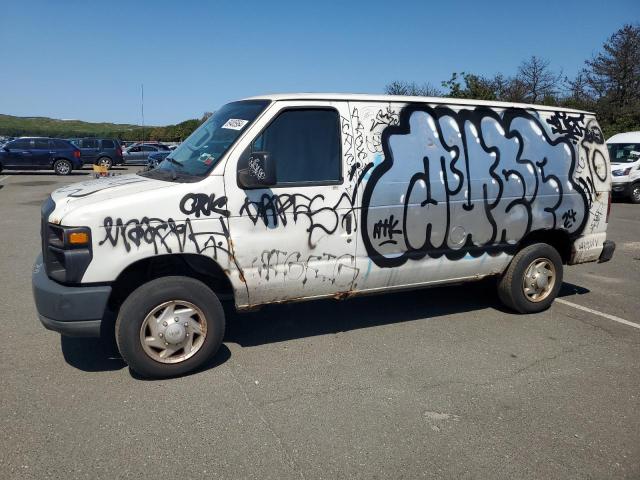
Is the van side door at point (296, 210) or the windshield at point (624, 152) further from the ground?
the windshield at point (624, 152)

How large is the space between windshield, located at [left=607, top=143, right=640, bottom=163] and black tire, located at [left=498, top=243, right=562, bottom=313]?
14262 mm

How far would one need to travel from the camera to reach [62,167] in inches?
966

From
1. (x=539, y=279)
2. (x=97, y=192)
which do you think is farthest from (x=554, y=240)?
(x=97, y=192)

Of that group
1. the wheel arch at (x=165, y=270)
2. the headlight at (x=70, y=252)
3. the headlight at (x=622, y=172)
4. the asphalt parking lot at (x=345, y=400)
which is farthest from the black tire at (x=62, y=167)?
the headlight at (x=70, y=252)

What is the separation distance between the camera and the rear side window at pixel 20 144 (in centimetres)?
2369

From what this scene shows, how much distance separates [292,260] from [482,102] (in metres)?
2.56

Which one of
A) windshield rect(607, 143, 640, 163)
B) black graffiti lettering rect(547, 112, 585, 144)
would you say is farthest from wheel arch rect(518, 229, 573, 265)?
windshield rect(607, 143, 640, 163)

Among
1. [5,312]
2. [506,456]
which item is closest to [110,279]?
[5,312]

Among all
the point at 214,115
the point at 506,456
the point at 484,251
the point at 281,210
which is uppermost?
the point at 214,115

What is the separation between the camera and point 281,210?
4270mm

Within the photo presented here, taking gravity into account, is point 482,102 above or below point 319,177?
above

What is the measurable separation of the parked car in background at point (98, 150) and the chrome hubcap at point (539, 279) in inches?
1081

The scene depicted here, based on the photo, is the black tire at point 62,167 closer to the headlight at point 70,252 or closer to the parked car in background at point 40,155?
the parked car in background at point 40,155

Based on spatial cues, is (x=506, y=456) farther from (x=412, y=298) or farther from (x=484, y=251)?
(x=412, y=298)
